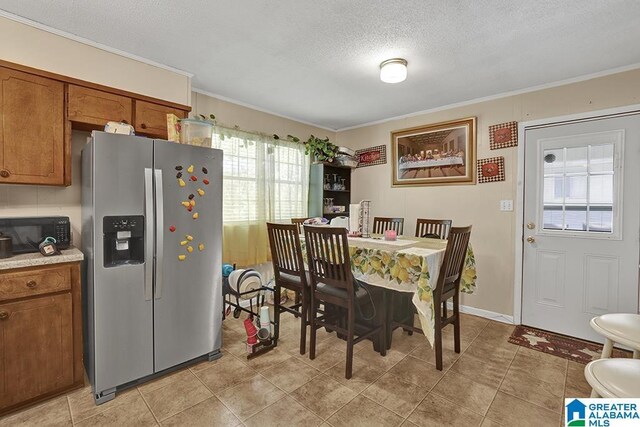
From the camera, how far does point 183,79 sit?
108 inches

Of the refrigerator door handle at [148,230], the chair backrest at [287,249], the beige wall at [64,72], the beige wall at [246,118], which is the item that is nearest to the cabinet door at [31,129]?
the beige wall at [64,72]

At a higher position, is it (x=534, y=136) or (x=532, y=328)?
(x=534, y=136)

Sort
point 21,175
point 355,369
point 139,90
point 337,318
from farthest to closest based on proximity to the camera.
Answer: point 337,318
point 139,90
point 355,369
point 21,175

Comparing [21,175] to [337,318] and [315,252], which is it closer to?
[315,252]

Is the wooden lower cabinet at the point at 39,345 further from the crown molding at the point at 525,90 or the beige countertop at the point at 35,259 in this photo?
the crown molding at the point at 525,90

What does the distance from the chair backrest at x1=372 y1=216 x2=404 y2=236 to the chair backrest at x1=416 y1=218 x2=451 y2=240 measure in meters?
0.22

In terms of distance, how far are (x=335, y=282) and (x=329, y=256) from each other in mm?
196

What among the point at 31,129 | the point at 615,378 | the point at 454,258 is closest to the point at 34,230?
the point at 31,129

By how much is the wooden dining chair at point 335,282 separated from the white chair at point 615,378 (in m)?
1.25

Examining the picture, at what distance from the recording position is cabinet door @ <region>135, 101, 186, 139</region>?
8.02ft

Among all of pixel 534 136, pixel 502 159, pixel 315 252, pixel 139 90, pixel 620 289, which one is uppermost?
pixel 139 90

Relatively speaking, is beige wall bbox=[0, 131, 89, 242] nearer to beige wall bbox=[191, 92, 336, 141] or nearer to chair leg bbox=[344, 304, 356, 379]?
beige wall bbox=[191, 92, 336, 141]

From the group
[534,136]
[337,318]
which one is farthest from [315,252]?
[534,136]

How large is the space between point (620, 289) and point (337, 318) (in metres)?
2.44
